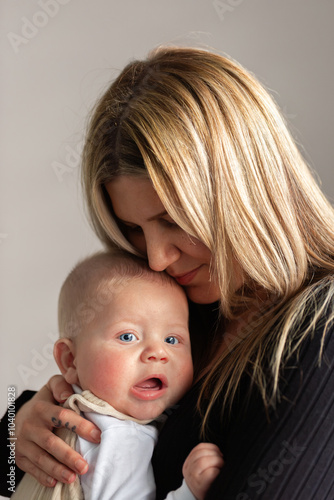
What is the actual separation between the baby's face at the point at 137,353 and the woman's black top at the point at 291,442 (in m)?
0.24

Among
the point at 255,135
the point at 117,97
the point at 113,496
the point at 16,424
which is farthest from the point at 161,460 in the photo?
the point at 117,97

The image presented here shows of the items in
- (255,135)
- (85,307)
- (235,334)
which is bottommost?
(235,334)

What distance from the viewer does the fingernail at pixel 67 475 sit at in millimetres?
1305

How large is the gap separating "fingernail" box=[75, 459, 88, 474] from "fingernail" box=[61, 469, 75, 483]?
0.9 inches

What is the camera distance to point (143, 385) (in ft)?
4.56

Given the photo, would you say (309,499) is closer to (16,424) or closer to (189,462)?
(189,462)

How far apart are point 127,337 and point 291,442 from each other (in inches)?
17.2

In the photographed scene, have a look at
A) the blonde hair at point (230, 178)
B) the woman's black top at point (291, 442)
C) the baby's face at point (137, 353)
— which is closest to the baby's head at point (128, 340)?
the baby's face at point (137, 353)

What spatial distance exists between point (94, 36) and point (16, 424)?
168 centimetres

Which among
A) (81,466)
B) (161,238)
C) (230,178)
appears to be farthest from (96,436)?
(230,178)

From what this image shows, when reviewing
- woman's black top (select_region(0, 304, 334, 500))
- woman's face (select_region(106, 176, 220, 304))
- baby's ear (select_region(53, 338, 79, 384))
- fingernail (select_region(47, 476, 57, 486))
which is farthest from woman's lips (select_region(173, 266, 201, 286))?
fingernail (select_region(47, 476, 57, 486))

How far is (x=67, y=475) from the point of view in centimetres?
131

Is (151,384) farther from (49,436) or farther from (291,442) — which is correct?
(291,442)

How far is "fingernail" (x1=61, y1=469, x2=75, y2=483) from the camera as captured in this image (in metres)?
1.30
